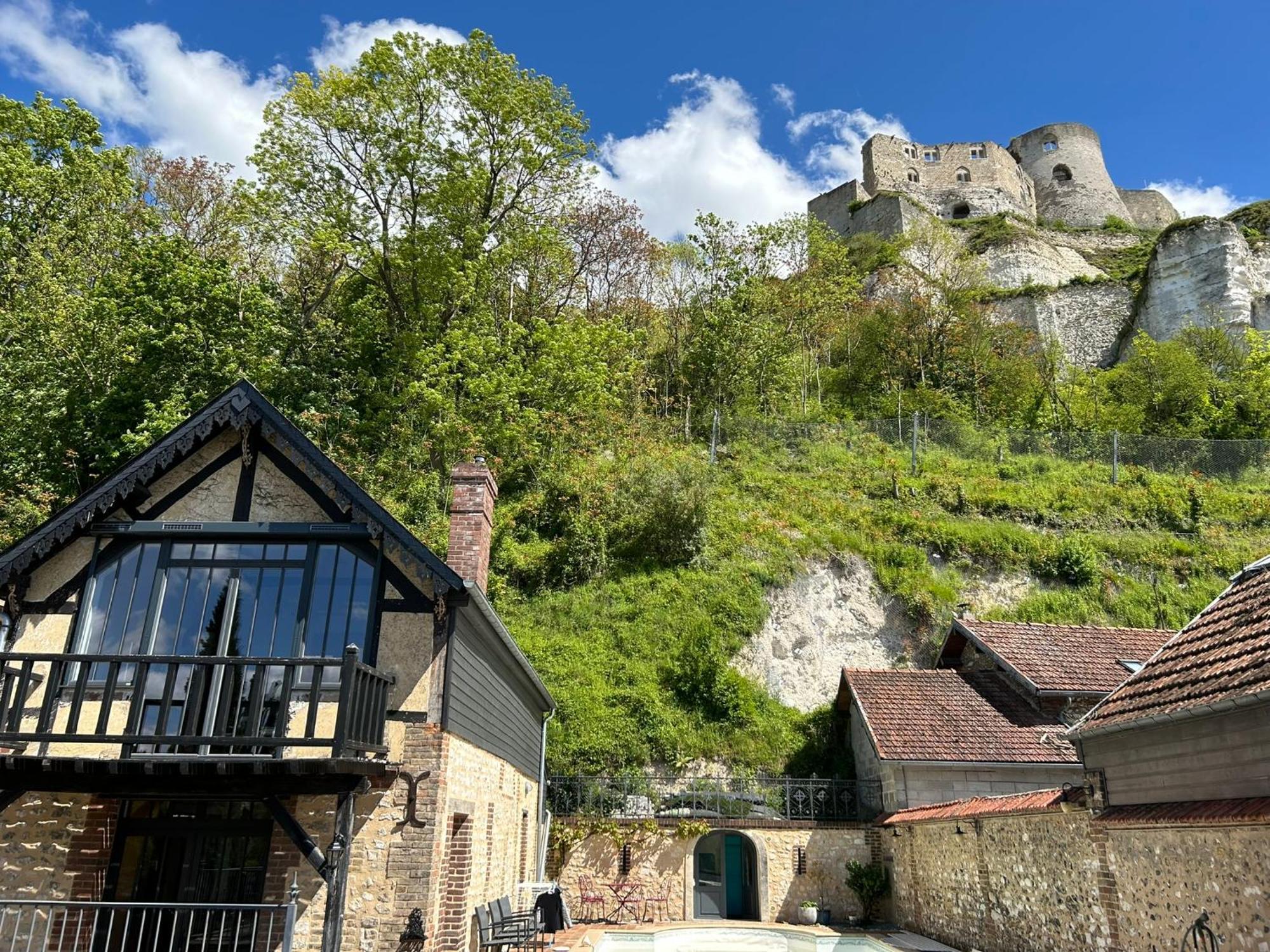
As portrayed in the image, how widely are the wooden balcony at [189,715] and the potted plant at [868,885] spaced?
12.5 meters

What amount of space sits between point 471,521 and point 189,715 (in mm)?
4166

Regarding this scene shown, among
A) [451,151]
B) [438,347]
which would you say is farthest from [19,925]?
A: [451,151]

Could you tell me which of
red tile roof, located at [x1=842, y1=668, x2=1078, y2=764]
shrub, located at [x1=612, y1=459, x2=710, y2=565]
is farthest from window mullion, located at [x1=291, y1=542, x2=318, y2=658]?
shrub, located at [x1=612, y1=459, x2=710, y2=565]

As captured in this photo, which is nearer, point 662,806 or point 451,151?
point 662,806

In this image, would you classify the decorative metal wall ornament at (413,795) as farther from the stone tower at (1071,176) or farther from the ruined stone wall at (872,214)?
the stone tower at (1071,176)

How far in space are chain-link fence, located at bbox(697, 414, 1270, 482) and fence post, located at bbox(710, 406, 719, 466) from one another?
0.10m

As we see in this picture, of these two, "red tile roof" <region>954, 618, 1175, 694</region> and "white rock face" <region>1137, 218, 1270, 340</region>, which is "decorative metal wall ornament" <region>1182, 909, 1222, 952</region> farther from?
"white rock face" <region>1137, 218, 1270, 340</region>

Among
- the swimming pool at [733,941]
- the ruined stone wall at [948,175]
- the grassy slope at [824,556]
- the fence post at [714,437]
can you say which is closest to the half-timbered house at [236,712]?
the swimming pool at [733,941]

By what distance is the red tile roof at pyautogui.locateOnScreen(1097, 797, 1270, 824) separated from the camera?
7102 millimetres

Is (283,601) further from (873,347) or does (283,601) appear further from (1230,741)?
(873,347)

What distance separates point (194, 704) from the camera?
327 inches

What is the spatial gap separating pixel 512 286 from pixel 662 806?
20.3 meters

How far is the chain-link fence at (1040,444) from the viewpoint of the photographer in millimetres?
31516

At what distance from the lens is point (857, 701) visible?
60.1ft
